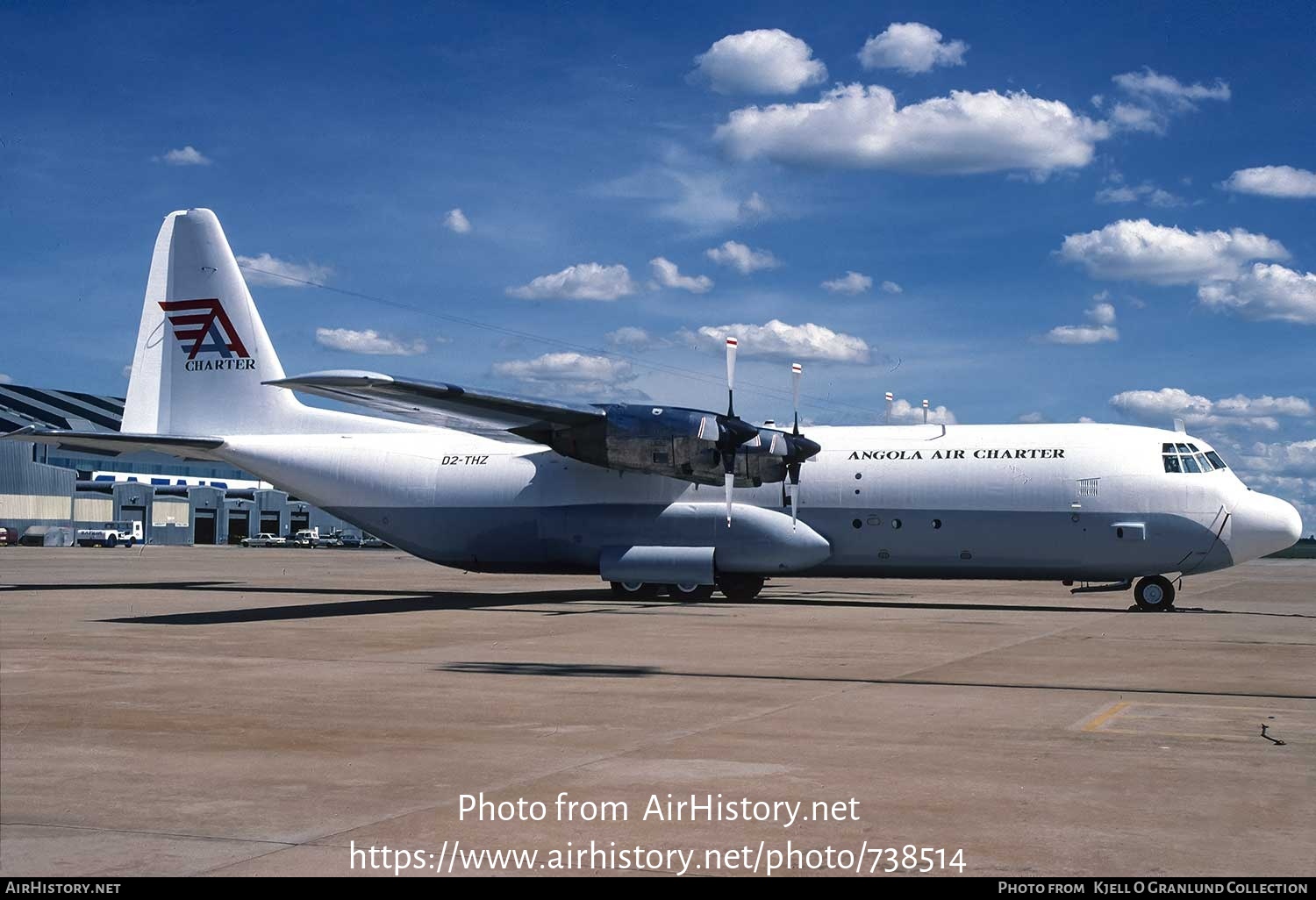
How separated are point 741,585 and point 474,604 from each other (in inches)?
268

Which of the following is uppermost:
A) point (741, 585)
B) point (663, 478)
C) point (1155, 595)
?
point (663, 478)

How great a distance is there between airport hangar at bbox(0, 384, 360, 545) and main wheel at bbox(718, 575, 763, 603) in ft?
238

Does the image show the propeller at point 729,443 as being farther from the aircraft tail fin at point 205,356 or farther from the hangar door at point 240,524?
the hangar door at point 240,524

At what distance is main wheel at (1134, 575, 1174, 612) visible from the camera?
95.6 ft

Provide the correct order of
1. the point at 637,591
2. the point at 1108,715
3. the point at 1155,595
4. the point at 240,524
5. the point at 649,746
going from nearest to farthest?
the point at 649,746 < the point at 1108,715 < the point at 1155,595 < the point at 637,591 < the point at 240,524

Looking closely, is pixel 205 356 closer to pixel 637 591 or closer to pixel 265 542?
pixel 637 591

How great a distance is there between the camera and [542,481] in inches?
1265

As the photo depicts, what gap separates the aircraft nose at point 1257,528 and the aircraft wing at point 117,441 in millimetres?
25265

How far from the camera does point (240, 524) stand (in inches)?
4742

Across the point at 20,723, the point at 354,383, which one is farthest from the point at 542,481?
the point at 20,723

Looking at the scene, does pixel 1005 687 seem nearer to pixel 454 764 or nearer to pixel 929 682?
pixel 929 682

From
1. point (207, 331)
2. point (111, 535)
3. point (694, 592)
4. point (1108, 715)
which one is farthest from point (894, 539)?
point (111, 535)

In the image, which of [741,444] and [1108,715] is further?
[741,444]

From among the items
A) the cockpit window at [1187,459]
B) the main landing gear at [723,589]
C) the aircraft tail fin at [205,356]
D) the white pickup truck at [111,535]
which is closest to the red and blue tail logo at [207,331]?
the aircraft tail fin at [205,356]
